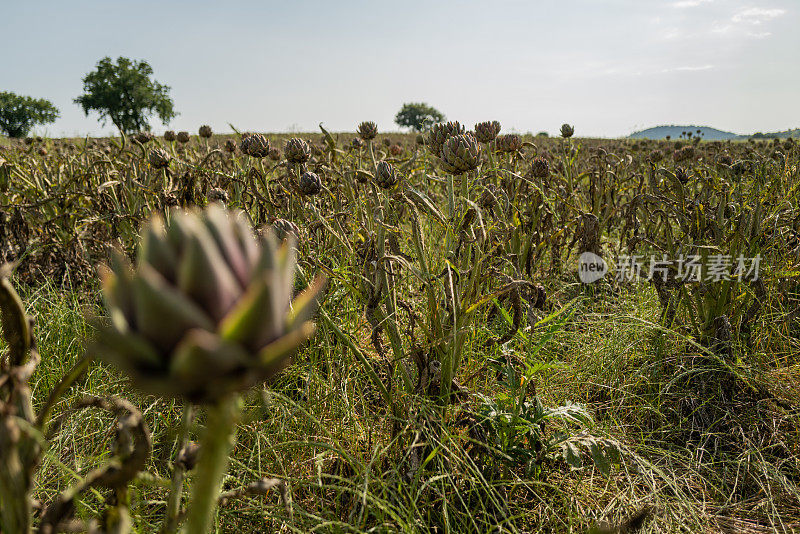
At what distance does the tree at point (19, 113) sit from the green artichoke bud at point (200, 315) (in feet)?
148

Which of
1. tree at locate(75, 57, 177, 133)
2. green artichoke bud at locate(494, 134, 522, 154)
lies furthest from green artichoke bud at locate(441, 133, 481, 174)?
tree at locate(75, 57, 177, 133)

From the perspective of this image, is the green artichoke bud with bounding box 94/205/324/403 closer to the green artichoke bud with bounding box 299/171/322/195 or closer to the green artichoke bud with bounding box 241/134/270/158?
the green artichoke bud with bounding box 299/171/322/195

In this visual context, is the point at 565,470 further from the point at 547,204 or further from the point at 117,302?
the point at 547,204

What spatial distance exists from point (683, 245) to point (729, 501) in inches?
46.8

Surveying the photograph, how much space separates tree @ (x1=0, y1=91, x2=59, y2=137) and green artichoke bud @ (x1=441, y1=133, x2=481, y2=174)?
4443cm

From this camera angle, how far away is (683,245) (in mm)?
2338

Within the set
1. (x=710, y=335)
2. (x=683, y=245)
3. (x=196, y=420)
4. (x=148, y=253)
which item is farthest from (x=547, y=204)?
(x=148, y=253)

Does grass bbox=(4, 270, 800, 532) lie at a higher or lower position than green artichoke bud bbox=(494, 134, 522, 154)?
lower

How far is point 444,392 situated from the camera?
5.02 ft

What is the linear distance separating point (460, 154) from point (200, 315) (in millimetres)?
1154

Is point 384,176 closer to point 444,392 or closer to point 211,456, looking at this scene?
point 444,392

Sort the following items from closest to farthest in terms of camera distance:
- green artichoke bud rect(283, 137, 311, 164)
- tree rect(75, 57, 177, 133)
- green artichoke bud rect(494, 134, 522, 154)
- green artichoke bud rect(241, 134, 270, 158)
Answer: green artichoke bud rect(283, 137, 311, 164)
green artichoke bud rect(241, 134, 270, 158)
green artichoke bud rect(494, 134, 522, 154)
tree rect(75, 57, 177, 133)

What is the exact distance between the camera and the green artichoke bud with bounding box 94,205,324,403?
0.37 metres

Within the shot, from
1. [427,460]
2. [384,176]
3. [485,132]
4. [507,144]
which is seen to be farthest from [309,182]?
[507,144]
